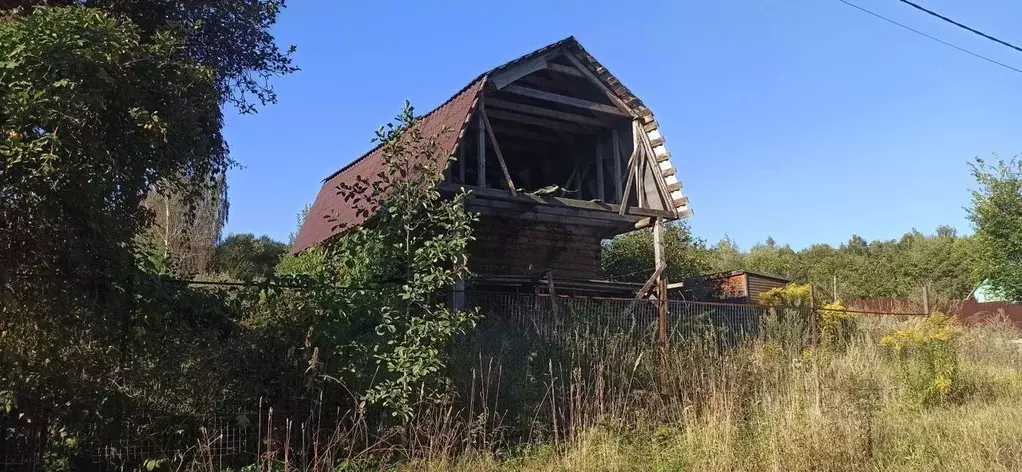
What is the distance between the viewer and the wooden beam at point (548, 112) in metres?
12.6

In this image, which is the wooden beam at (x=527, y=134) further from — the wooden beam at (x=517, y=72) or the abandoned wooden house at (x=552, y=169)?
the wooden beam at (x=517, y=72)

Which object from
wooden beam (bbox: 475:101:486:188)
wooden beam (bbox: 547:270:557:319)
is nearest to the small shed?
wooden beam (bbox: 547:270:557:319)

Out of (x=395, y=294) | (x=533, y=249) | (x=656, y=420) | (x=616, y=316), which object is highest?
(x=533, y=249)

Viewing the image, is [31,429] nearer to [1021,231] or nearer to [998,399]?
[998,399]

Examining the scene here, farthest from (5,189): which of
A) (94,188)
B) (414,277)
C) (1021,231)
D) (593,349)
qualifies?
(1021,231)

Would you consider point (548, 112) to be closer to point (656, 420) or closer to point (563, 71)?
point (563, 71)

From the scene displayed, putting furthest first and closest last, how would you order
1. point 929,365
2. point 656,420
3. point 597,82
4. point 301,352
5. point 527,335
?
point 597,82 → point 929,365 → point 527,335 → point 656,420 → point 301,352

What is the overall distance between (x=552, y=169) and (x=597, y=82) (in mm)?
3538

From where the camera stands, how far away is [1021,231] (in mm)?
24672

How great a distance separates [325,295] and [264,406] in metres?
1.05

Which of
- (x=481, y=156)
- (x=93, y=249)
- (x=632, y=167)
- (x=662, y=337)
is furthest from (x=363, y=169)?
(x=93, y=249)

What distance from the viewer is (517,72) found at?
11828 mm

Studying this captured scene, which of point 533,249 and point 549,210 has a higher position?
point 549,210

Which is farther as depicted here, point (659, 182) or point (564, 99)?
point (659, 182)
